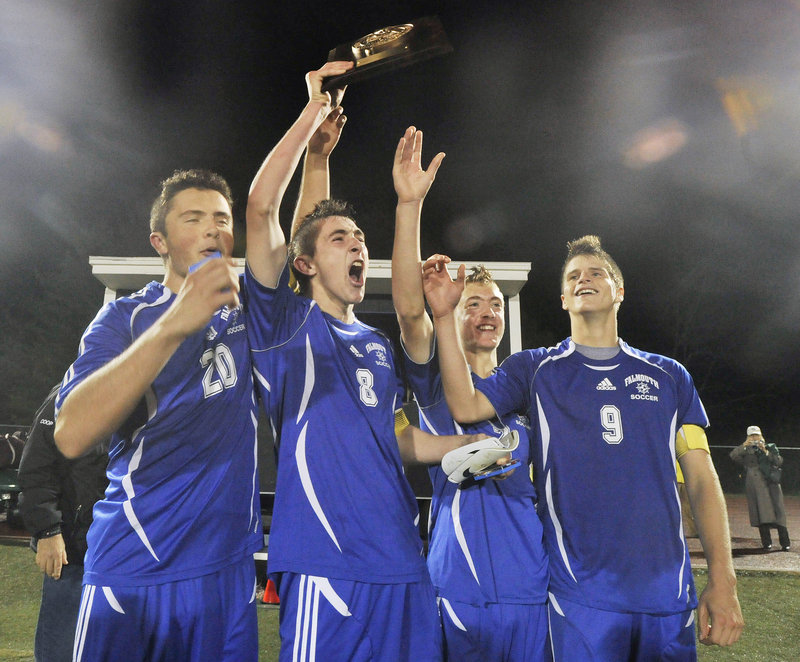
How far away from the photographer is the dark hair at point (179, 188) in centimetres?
296

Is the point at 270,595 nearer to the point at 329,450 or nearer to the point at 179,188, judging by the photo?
the point at 329,450

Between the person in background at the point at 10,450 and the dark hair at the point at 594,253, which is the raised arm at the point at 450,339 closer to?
the dark hair at the point at 594,253

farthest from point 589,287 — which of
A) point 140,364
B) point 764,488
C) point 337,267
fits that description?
point 764,488

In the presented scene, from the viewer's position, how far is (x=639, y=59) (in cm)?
1552

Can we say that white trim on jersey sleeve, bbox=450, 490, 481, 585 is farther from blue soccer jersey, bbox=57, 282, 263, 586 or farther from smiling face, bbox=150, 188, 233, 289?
smiling face, bbox=150, 188, 233, 289

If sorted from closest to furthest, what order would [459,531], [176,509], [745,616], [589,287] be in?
[176,509] < [459,531] < [589,287] < [745,616]

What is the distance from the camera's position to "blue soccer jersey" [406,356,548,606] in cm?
306

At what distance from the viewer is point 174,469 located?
2438 mm

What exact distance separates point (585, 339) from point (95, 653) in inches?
107

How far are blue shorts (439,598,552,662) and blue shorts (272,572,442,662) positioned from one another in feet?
2.30

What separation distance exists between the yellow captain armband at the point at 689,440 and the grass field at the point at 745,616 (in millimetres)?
4135

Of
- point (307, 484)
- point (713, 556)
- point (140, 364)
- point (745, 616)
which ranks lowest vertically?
point (745, 616)

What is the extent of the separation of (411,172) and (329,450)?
143 centimetres

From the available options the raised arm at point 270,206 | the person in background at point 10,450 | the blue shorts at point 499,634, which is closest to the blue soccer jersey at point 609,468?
the blue shorts at point 499,634
